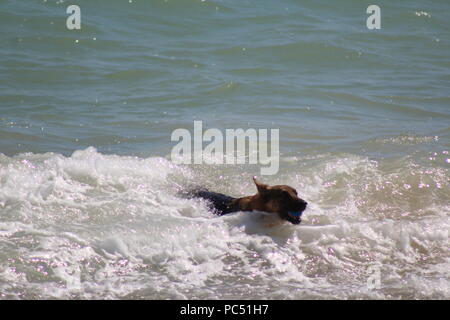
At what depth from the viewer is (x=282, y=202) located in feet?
22.2

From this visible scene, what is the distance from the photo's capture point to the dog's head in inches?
263

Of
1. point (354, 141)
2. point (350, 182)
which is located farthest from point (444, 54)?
point (350, 182)

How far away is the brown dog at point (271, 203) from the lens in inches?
264

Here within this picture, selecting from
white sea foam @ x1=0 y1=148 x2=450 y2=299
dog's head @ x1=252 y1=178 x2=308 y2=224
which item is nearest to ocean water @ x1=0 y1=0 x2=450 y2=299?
white sea foam @ x1=0 y1=148 x2=450 y2=299

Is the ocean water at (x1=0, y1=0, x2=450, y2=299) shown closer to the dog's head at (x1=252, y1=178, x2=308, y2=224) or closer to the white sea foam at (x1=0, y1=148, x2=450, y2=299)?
the white sea foam at (x1=0, y1=148, x2=450, y2=299)

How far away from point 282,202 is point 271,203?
0.13 metres

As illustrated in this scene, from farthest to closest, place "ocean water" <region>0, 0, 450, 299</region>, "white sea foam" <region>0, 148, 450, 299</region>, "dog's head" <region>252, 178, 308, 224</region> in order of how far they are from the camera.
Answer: "dog's head" <region>252, 178, 308, 224</region>
"ocean water" <region>0, 0, 450, 299</region>
"white sea foam" <region>0, 148, 450, 299</region>

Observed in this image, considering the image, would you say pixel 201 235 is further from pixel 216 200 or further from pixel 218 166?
pixel 218 166

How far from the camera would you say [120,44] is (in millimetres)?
14977

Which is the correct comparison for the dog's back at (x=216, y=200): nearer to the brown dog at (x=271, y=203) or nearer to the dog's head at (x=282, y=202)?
the brown dog at (x=271, y=203)

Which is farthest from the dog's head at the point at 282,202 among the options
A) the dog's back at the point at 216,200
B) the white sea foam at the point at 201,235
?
the dog's back at the point at 216,200

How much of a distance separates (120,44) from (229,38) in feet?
8.44

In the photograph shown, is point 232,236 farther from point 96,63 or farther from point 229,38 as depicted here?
point 229,38

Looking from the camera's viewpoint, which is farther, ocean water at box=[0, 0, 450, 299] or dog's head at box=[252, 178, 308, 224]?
dog's head at box=[252, 178, 308, 224]
